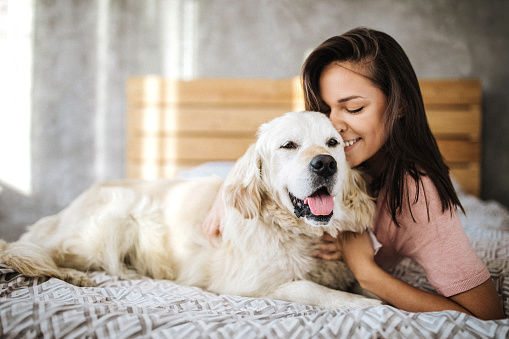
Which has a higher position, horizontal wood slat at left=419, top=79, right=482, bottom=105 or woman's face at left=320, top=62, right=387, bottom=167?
horizontal wood slat at left=419, top=79, right=482, bottom=105

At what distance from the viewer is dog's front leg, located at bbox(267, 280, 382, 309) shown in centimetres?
111

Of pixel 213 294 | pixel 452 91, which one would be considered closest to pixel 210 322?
pixel 213 294

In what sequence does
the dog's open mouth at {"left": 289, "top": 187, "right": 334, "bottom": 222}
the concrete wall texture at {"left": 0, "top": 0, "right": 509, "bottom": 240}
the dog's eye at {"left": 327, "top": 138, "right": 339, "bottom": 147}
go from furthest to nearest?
the concrete wall texture at {"left": 0, "top": 0, "right": 509, "bottom": 240} → the dog's eye at {"left": 327, "top": 138, "right": 339, "bottom": 147} → the dog's open mouth at {"left": 289, "top": 187, "right": 334, "bottom": 222}

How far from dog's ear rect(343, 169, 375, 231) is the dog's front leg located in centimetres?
25

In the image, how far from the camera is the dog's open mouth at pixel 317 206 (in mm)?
1172

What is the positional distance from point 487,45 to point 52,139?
16.1ft

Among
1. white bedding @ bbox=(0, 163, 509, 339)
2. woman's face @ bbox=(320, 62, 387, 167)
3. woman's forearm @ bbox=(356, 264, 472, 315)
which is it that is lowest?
woman's forearm @ bbox=(356, 264, 472, 315)

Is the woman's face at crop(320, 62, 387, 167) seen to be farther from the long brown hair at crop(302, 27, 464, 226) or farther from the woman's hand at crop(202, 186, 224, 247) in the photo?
the woman's hand at crop(202, 186, 224, 247)

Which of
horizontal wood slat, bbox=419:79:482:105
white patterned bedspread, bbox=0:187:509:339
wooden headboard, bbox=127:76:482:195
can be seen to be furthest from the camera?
wooden headboard, bbox=127:76:482:195

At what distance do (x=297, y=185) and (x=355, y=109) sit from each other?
0.41 metres

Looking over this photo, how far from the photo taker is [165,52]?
12.4ft

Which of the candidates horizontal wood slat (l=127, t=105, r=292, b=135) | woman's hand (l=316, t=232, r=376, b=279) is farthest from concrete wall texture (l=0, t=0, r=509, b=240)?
woman's hand (l=316, t=232, r=376, b=279)

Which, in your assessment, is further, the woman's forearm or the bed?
the woman's forearm

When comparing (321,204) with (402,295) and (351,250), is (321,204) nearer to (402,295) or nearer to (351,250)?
(351,250)
